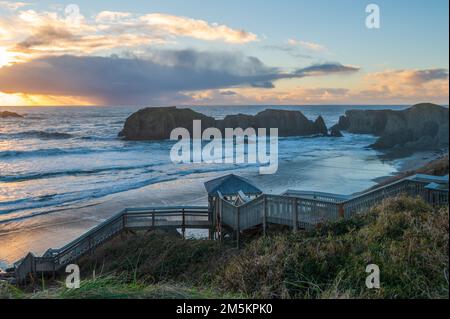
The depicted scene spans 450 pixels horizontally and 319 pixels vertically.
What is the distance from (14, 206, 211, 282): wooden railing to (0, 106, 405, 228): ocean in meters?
8.80

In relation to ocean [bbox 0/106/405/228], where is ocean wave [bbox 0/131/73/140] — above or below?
above

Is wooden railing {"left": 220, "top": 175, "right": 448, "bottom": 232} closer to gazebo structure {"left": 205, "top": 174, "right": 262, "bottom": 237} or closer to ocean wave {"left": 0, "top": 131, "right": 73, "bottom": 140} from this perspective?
gazebo structure {"left": 205, "top": 174, "right": 262, "bottom": 237}

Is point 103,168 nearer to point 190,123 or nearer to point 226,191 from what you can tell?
point 226,191

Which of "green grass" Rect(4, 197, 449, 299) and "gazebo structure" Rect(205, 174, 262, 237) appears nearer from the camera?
"green grass" Rect(4, 197, 449, 299)

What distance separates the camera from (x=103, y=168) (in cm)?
3756

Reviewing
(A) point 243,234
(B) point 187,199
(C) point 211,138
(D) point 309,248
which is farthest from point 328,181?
(C) point 211,138

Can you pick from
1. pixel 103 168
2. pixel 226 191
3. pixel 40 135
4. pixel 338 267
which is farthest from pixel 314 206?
pixel 40 135

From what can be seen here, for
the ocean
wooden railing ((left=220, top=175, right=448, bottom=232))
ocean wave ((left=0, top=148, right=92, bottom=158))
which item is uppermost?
wooden railing ((left=220, top=175, right=448, bottom=232))

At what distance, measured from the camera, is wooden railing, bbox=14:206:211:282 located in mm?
12960

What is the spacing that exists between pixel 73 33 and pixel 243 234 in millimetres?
8344

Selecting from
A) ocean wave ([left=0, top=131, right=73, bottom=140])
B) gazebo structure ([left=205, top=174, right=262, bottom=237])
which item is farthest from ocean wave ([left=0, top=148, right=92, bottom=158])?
gazebo structure ([left=205, top=174, right=262, bottom=237])
